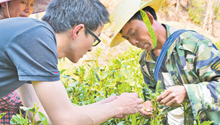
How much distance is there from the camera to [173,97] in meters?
1.20

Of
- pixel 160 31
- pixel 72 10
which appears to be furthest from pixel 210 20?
pixel 72 10

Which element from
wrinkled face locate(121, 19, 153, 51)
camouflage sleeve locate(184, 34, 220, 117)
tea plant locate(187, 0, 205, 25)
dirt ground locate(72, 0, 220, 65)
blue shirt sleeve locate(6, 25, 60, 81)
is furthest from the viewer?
tea plant locate(187, 0, 205, 25)

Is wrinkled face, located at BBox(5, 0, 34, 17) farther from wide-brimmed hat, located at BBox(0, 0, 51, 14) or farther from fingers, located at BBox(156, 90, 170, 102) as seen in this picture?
fingers, located at BBox(156, 90, 170, 102)

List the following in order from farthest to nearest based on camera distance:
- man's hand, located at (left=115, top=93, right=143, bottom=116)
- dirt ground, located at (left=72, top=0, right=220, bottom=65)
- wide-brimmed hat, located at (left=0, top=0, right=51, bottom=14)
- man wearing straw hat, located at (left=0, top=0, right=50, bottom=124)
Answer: dirt ground, located at (left=72, top=0, right=220, bottom=65)
wide-brimmed hat, located at (left=0, top=0, right=51, bottom=14)
man wearing straw hat, located at (left=0, top=0, right=50, bottom=124)
man's hand, located at (left=115, top=93, right=143, bottom=116)

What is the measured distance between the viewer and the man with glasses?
84 centimetres

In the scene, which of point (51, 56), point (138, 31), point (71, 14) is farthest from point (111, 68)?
point (51, 56)

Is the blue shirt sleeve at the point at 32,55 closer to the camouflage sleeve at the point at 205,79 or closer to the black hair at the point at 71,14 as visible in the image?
the black hair at the point at 71,14

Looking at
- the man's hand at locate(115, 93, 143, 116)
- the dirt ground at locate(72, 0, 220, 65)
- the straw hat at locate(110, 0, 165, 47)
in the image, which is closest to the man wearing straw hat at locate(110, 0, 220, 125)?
the straw hat at locate(110, 0, 165, 47)

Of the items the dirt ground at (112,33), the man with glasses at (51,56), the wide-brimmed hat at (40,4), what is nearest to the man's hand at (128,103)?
the man with glasses at (51,56)

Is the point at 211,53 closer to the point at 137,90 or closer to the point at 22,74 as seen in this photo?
the point at 137,90

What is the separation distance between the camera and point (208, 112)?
4.52 feet

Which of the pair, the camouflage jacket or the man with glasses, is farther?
the camouflage jacket

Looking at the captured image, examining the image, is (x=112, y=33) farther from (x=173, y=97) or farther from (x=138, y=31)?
(x=173, y=97)

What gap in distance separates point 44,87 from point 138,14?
1.09 m
